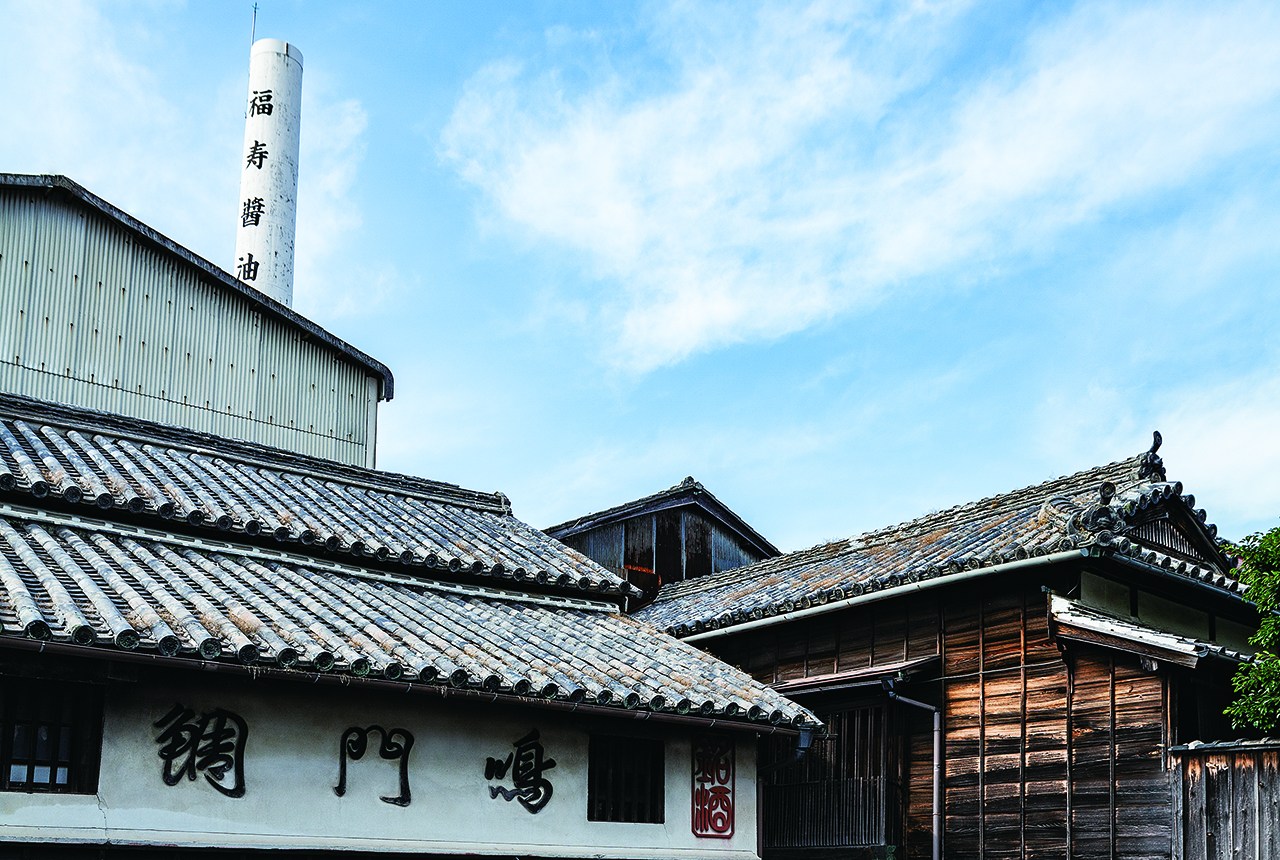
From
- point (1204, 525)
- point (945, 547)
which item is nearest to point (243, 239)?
point (945, 547)

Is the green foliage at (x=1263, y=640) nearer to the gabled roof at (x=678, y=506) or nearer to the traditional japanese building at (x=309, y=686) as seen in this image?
the traditional japanese building at (x=309, y=686)

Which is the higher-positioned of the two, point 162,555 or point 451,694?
point 162,555

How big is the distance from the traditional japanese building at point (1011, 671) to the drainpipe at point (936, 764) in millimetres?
34

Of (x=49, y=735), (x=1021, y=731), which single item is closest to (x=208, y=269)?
(x=49, y=735)

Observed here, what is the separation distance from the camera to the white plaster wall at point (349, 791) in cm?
1034

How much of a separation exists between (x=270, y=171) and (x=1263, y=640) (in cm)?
2539

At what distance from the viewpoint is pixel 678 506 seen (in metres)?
28.5

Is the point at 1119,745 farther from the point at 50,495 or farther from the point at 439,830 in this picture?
the point at 50,495

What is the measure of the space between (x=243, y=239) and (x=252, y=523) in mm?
18005

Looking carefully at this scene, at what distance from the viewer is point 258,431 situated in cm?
2486

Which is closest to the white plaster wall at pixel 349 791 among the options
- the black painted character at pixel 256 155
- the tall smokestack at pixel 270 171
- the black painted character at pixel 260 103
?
the tall smokestack at pixel 270 171

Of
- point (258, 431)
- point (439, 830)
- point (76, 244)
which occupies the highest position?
point (76, 244)

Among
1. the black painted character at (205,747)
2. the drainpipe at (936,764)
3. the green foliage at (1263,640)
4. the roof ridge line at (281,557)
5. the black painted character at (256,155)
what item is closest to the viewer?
the black painted character at (205,747)

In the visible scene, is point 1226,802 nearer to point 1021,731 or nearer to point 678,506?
point 1021,731
